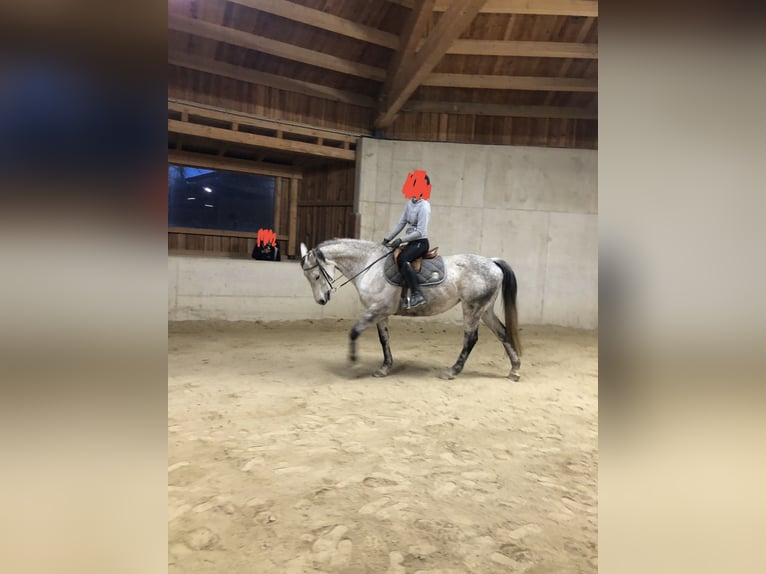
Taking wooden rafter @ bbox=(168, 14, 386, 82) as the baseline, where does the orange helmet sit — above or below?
below

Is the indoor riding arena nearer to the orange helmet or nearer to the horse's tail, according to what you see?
the horse's tail

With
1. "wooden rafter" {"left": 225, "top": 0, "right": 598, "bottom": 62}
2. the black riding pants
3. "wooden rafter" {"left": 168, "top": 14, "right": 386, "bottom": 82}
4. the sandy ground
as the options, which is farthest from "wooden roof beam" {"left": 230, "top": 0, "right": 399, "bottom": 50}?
the sandy ground

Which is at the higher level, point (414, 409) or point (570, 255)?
point (570, 255)

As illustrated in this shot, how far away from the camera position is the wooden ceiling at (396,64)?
543cm

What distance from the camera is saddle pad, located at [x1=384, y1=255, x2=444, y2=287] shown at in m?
4.06

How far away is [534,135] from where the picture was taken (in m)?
7.73

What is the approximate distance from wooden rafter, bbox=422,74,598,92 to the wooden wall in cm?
225

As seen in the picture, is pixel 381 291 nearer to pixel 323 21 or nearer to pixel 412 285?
pixel 412 285

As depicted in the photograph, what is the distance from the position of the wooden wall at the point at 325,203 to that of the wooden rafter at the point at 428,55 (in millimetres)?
1282

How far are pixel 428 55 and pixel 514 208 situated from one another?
346 centimetres
